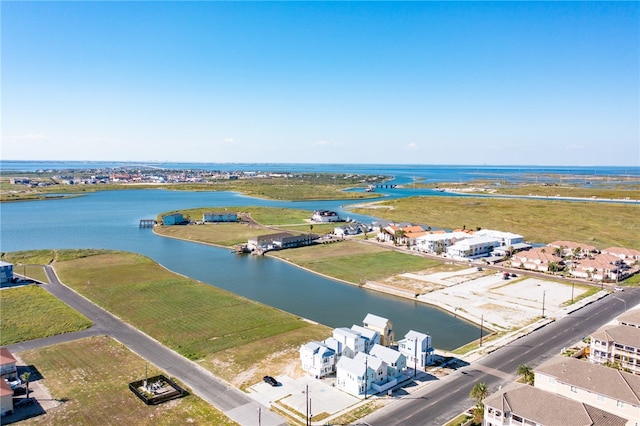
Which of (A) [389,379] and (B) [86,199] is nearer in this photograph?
(A) [389,379]

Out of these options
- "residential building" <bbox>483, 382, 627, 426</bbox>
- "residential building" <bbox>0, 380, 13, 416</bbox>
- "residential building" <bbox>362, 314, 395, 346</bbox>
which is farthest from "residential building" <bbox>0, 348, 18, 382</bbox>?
"residential building" <bbox>483, 382, 627, 426</bbox>

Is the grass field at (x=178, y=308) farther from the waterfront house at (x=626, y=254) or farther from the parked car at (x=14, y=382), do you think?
the waterfront house at (x=626, y=254)

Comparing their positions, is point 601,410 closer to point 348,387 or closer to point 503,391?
point 503,391

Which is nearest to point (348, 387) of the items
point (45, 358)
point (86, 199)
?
point (45, 358)

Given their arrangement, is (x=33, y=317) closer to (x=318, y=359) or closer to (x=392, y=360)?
(x=318, y=359)

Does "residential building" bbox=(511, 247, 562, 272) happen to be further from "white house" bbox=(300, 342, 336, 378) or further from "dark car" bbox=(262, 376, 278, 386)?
"dark car" bbox=(262, 376, 278, 386)

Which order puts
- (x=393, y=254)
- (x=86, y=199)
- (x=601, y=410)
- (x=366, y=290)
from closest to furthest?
1. (x=601, y=410)
2. (x=366, y=290)
3. (x=393, y=254)
4. (x=86, y=199)

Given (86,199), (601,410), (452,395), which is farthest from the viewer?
(86,199)
